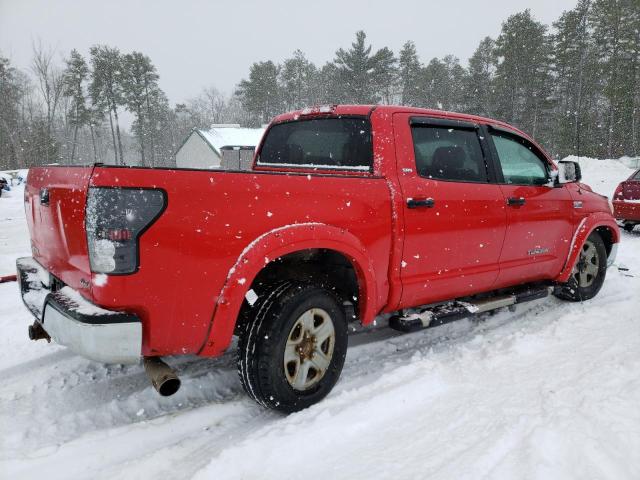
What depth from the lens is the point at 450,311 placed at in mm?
3357

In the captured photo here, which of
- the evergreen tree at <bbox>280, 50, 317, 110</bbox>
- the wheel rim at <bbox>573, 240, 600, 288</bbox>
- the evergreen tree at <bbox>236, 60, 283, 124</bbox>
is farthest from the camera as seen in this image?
the evergreen tree at <bbox>280, 50, 317, 110</bbox>

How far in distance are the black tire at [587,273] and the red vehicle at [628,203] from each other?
5318 millimetres

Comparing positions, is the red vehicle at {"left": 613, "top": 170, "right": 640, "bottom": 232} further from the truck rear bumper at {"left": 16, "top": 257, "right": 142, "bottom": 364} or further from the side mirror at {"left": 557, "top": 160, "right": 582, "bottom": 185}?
the truck rear bumper at {"left": 16, "top": 257, "right": 142, "bottom": 364}

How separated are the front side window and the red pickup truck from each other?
0.06 ft

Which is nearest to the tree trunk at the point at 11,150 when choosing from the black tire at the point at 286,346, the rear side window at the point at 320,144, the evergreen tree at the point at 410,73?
the evergreen tree at the point at 410,73

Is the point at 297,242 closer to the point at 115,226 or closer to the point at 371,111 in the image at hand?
the point at 115,226

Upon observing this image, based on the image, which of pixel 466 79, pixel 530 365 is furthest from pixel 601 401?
pixel 466 79

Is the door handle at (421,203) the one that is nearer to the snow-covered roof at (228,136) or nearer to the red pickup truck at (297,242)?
the red pickup truck at (297,242)

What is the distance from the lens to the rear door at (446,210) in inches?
120

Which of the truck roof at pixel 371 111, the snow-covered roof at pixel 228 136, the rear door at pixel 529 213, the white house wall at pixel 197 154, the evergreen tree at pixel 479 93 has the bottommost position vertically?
the rear door at pixel 529 213

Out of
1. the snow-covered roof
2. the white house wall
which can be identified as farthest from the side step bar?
the white house wall

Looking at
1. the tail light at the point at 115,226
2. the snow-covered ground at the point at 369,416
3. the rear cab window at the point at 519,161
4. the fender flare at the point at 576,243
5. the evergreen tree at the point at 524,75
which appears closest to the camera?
the tail light at the point at 115,226

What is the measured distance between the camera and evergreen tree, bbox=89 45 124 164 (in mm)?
42625

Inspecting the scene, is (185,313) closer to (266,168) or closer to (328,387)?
(328,387)
